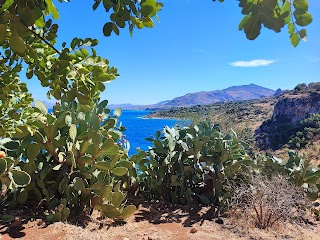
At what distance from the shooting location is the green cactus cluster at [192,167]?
3.66 metres

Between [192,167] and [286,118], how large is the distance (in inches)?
2515

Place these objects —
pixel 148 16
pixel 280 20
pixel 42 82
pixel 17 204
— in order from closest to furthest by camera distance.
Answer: pixel 280 20
pixel 148 16
pixel 42 82
pixel 17 204

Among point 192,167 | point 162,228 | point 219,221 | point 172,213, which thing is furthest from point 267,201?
point 162,228

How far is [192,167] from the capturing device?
373cm

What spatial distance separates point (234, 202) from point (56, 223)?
1.83 meters

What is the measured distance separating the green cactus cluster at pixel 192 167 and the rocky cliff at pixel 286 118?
52.1 meters

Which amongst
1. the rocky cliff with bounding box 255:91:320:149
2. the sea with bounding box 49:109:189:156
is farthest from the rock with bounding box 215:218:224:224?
the rocky cliff with bounding box 255:91:320:149

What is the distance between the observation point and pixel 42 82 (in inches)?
77.7

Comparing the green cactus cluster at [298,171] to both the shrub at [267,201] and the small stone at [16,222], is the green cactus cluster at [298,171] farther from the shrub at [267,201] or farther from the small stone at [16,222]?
the small stone at [16,222]

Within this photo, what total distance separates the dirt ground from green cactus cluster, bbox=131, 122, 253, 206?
239 millimetres

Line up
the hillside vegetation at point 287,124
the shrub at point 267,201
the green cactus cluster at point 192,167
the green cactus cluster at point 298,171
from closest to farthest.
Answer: the shrub at point 267,201 → the green cactus cluster at point 192,167 → the green cactus cluster at point 298,171 → the hillside vegetation at point 287,124

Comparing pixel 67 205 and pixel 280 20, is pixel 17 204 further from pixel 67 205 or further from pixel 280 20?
pixel 280 20

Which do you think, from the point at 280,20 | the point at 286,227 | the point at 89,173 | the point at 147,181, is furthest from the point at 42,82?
the point at 286,227

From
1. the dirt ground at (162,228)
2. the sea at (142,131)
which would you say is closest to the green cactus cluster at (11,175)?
the dirt ground at (162,228)
